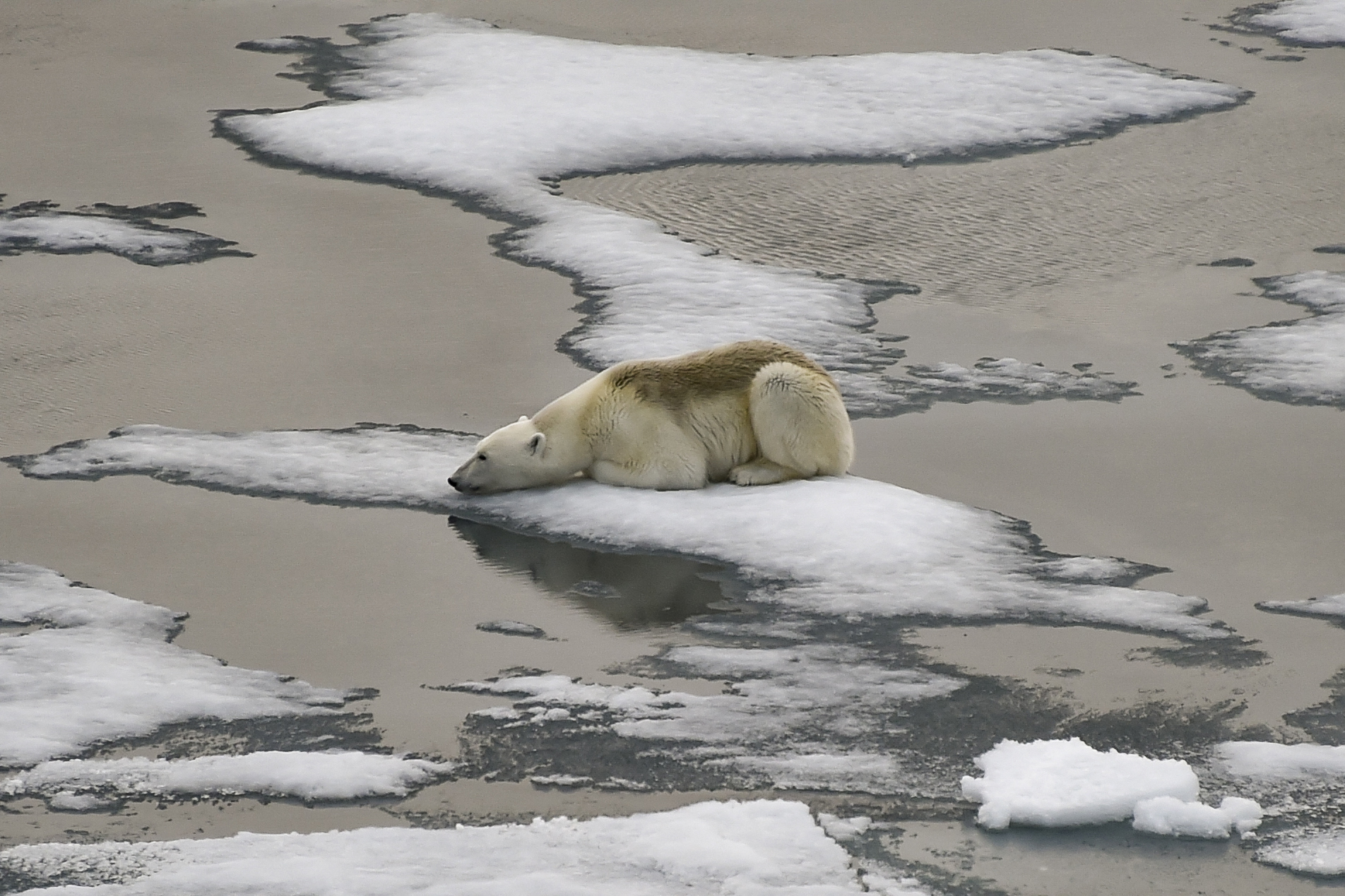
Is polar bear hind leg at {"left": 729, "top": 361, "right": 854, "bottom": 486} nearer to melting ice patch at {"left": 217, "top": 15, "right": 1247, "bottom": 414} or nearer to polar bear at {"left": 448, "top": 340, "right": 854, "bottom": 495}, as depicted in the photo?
polar bear at {"left": 448, "top": 340, "right": 854, "bottom": 495}

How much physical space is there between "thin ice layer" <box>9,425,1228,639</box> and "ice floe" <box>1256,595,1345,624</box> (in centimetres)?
31

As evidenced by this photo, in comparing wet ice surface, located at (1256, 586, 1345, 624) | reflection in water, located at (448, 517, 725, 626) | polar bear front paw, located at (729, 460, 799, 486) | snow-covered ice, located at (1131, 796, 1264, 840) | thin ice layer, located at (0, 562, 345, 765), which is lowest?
thin ice layer, located at (0, 562, 345, 765)

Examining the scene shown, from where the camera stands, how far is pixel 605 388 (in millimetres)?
7348

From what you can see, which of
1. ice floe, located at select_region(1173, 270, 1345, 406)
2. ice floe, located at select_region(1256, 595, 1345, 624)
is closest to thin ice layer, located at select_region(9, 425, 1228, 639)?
ice floe, located at select_region(1256, 595, 1345, 624)

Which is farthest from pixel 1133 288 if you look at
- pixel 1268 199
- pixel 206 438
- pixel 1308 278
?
pixel 206 438

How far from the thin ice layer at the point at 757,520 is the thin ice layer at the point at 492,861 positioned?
1.66m

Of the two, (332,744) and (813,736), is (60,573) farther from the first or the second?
(813,736)

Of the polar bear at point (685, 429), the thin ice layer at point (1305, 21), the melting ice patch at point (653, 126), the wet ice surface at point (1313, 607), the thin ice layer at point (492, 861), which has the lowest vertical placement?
the thin ice layer at point (492, 861)

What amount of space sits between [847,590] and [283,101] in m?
9.61

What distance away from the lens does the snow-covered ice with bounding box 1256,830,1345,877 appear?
4.74 metres

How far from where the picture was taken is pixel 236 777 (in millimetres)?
5180

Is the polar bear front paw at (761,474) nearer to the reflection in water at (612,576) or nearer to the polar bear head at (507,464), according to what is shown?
the reflection in water at (612,576)

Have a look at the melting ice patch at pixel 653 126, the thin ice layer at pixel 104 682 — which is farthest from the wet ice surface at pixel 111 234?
the thin ice layer at pixel 104 682

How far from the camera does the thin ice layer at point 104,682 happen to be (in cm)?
546
